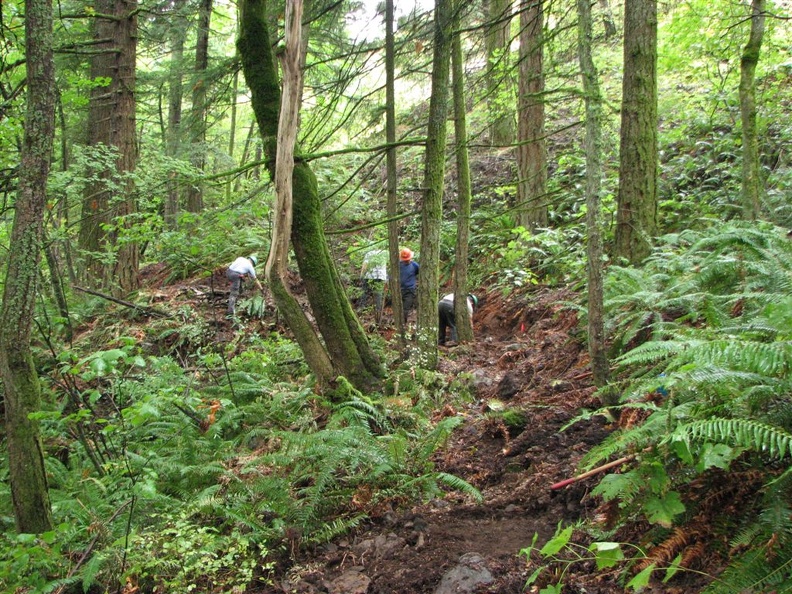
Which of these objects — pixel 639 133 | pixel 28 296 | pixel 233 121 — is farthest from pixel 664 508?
pixel 233 121

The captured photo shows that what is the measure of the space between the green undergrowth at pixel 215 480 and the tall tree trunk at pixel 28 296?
0.24 meters

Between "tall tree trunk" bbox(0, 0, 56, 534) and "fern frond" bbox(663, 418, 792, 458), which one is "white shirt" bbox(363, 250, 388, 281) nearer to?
"tall tree trunk" bbox(0, 0, 56, 534)

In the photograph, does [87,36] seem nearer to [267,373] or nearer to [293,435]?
[267,373]

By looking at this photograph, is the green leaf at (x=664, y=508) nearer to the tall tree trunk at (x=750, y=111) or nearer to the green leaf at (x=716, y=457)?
the green leaf at (x=716, y=457)

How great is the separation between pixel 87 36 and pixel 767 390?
14452mm

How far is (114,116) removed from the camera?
1102cm

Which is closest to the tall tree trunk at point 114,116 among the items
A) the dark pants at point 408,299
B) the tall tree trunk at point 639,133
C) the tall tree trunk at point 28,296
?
the dark pants at point 408,299

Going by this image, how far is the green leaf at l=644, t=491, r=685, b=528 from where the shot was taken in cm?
260

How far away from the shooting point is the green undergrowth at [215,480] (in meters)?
3.83

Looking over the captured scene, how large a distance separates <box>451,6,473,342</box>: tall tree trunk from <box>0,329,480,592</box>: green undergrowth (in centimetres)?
274

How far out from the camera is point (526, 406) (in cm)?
A: 575

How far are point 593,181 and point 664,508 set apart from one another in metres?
2.88

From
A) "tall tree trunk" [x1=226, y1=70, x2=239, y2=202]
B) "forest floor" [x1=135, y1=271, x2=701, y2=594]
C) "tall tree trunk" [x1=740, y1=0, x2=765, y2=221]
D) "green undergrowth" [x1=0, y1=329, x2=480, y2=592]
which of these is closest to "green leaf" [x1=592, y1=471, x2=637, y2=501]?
"forest floor" [x1=135, y1=271, x2=701, y2=594]

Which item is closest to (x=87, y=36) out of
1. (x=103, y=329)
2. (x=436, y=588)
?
(x=103, y=329)
